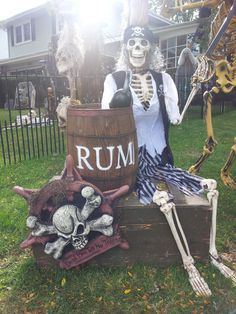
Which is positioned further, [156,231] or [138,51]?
[138,51]

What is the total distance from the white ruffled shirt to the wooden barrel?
0.41 m

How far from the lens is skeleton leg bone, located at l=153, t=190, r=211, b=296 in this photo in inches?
89.8

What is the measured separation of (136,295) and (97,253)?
401 millimetres

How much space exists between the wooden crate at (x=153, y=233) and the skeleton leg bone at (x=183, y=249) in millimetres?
72

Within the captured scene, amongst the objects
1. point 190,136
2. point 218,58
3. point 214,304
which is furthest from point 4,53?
point 214,304

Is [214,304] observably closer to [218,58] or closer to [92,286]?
[92,286]

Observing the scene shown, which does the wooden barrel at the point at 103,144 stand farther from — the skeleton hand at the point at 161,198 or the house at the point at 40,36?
the house at the point at 40,36

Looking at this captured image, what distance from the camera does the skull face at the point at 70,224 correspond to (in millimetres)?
2229

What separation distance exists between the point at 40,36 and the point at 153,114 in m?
17.8

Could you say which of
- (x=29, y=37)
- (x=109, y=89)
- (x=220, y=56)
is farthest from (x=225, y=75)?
(x=29, y=37)

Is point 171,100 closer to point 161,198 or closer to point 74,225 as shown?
point 161,198

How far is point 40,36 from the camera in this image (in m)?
18.6

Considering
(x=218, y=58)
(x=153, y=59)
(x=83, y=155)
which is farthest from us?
(x=218, y=58)

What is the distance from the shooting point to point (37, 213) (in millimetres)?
2271
